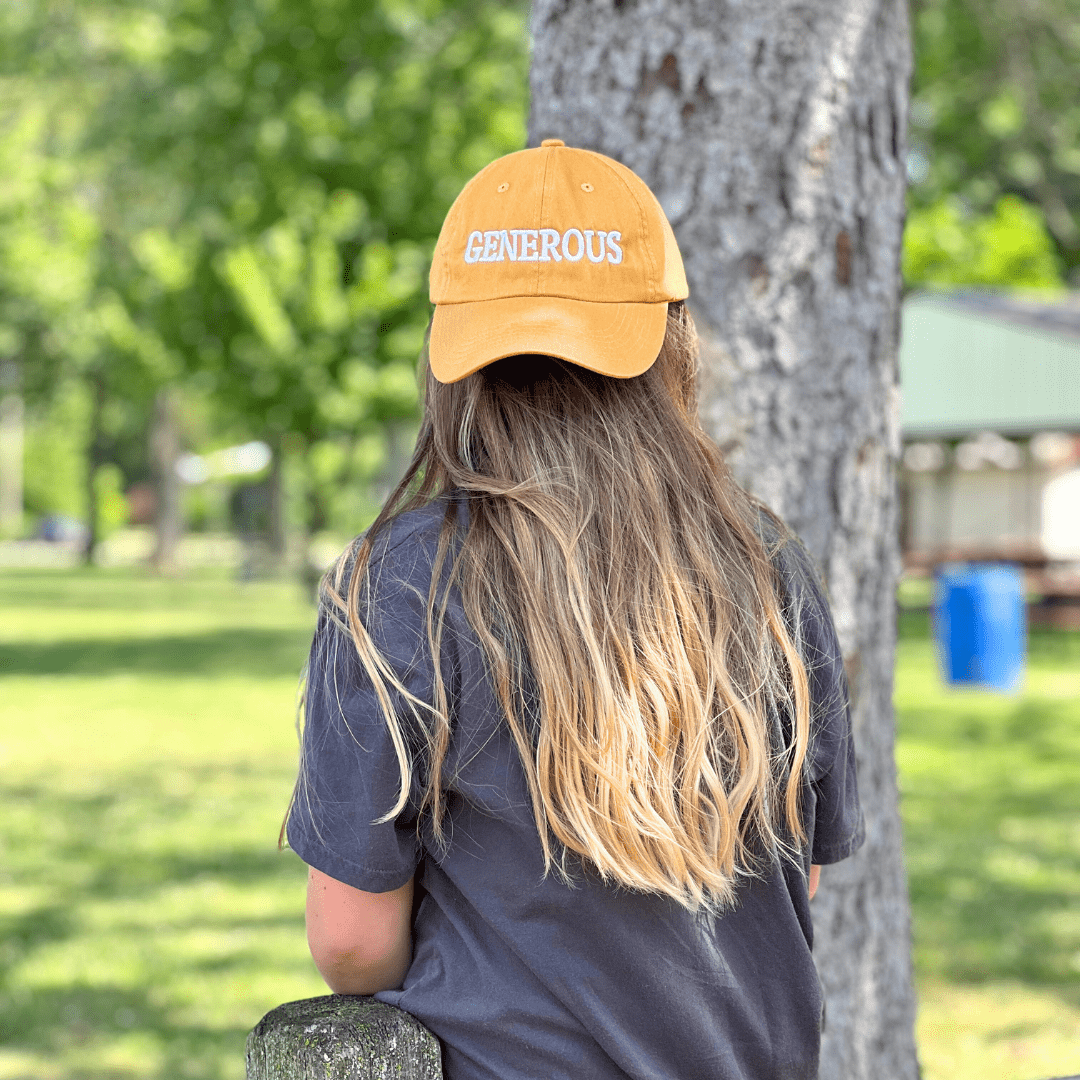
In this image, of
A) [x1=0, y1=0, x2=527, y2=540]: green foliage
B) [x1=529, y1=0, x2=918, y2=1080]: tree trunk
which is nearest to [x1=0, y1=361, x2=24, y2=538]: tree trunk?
[x1=0, y1=0, x2=527, y2=540]: green foliage

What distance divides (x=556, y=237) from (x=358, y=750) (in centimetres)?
65

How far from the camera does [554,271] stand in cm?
160

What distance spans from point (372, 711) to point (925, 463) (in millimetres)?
25774

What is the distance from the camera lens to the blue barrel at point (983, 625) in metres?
12.0

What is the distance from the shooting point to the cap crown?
1.60m

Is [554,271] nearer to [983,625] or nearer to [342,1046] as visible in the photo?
[342,1046]

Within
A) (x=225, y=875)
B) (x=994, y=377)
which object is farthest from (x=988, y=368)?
(x=225, y=875)

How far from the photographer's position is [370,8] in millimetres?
9945

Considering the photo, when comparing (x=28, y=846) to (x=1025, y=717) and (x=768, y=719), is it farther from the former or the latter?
(x=1025, y=717)

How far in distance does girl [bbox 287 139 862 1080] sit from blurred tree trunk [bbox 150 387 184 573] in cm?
3572

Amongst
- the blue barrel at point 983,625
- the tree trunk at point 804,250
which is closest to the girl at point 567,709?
the tree trunk at point 804,250

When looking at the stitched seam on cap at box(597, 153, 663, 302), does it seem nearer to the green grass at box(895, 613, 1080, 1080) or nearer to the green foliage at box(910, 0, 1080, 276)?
the green grass at box(895, 613, 1080, 1080)

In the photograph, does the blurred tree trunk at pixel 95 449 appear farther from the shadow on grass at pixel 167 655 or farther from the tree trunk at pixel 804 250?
the tree trunk at pixel 804 250

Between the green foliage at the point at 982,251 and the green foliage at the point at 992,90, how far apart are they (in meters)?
4.13
